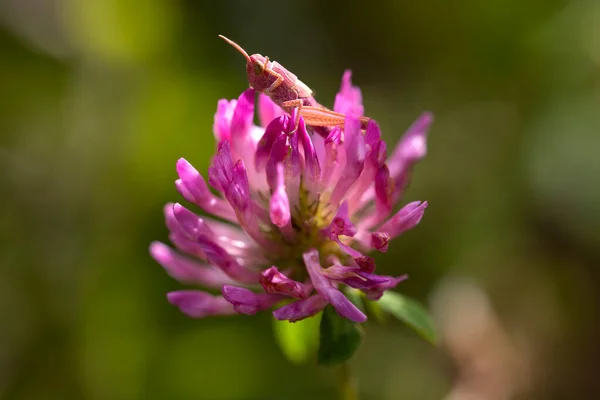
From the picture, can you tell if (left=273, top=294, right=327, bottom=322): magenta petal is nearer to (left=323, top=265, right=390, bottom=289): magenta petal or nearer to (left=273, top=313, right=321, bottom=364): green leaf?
(left=323, top=265, right=390, bottom=289): magenta petal

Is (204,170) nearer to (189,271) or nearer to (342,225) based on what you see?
(189,271)

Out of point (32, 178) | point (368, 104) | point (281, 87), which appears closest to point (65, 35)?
point (32, 178)

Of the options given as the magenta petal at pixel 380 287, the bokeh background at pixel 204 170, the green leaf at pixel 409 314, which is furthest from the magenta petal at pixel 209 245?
the bokeh background at pixel 204 170

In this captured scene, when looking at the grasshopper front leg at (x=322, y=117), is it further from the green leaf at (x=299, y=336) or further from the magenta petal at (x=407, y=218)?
the green leaf at (x=299, y=336)

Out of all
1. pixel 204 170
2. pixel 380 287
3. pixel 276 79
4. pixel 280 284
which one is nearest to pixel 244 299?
pixel 280 284

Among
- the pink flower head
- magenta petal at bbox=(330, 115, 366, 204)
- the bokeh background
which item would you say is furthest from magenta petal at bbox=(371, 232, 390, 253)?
the bokeh background
